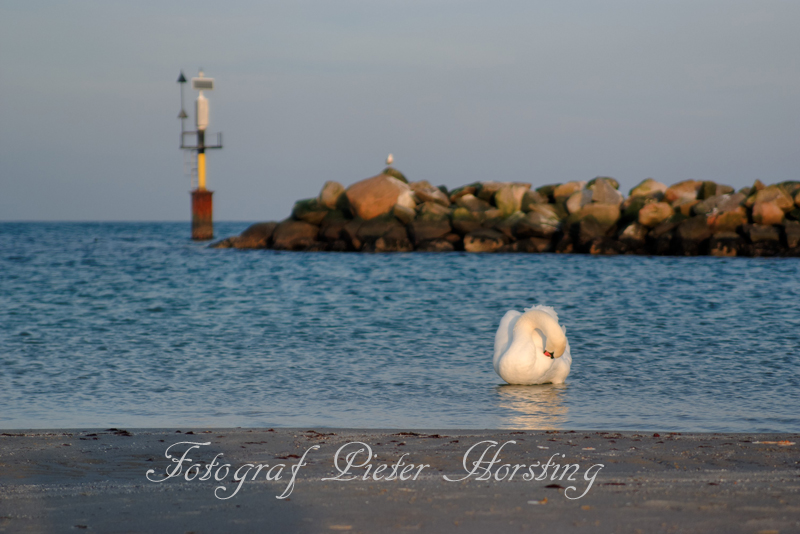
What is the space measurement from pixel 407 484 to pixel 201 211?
4153 centimetres

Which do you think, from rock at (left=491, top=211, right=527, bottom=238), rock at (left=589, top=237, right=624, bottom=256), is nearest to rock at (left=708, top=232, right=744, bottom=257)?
rock at (left=589, top=237, right=624, bottom=256)

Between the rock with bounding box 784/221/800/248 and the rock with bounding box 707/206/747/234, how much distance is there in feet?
5.05

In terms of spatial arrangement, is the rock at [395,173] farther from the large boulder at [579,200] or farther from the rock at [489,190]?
the large boulder at [579,200]

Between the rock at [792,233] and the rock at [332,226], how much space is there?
733 inches

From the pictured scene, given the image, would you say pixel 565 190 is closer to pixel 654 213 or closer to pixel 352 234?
pixel 654 213

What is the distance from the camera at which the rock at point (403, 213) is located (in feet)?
119

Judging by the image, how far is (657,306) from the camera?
17250 mm

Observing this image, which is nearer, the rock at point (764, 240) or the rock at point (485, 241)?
the rock at point (764, 240)

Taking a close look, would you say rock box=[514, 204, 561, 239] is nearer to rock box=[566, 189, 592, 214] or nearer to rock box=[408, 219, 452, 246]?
rock box=[566, 189, 592, 214]

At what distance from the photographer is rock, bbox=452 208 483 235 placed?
35594 mm

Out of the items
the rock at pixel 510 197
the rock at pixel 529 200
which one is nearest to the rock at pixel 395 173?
the rock at pixel 510 197

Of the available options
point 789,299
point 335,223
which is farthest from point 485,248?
point 789,299

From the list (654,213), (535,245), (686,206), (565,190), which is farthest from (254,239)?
(686,206)

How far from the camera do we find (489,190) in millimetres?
36531
